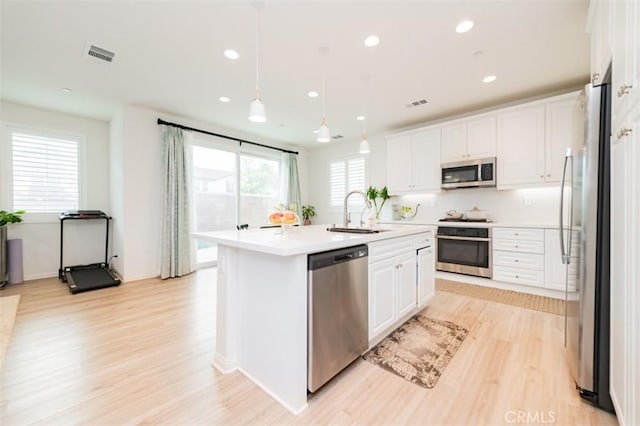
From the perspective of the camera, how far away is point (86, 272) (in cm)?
419

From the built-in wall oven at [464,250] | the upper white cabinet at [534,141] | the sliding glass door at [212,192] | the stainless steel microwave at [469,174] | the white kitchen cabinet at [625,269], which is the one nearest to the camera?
the white kitchen cabinet at [625,269]

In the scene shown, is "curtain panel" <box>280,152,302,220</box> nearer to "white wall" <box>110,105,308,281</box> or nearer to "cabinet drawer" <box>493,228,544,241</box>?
"white wall" <box>110,105,308,281</box>

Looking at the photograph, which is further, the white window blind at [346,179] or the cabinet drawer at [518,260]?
the white window blind at [346,179]

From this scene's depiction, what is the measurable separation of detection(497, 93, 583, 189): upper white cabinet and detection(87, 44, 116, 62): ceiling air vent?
16.7ft

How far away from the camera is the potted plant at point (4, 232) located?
3.58 meters

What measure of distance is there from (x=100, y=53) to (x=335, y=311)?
3478 mm

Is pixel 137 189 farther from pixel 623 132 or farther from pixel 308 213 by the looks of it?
pixel 623 132

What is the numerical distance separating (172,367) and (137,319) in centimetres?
116

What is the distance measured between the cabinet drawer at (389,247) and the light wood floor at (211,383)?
2.69 ft

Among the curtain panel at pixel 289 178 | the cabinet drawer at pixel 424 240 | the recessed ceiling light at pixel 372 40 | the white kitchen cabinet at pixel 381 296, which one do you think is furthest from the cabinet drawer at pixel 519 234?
the curtain panel at pixel 289 178

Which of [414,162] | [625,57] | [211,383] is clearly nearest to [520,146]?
[414,162]

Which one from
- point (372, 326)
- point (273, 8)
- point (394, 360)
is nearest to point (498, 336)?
point (394, 360)

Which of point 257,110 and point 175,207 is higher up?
point 257,110

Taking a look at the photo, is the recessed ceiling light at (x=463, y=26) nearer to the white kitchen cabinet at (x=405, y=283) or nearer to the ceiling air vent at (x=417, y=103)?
the ceiling air vent at (x=417, y=103)
